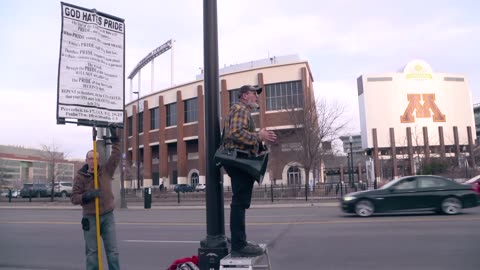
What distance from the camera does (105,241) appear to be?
527cm

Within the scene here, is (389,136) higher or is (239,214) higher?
(389,136)

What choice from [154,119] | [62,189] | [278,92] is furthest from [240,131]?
[154,119]

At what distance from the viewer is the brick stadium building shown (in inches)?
2106

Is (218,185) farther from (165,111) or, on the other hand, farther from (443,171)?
(165,111)

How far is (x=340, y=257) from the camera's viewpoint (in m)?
8.16

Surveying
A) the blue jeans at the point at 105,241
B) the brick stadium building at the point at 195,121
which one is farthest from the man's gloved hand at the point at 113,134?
the brick stadium building at the point at 195,121

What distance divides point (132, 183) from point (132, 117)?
11.7 meters

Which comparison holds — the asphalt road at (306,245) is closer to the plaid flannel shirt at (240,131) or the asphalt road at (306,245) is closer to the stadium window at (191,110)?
the plaid flannel shirt at (240,131)

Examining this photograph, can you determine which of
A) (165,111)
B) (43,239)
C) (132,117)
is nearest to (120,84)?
(43,239)

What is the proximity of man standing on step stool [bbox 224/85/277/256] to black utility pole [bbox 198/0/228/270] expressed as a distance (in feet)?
0.61

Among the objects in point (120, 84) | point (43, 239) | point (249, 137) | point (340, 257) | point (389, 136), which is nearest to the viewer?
point (249, 137)

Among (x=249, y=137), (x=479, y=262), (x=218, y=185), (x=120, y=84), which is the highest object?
(x=120, y=84)

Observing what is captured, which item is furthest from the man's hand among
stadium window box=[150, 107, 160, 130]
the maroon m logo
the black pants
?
the maroon m logo

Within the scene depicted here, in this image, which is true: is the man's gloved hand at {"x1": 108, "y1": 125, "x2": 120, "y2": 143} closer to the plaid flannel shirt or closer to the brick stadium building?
the plaid flannel shirt
